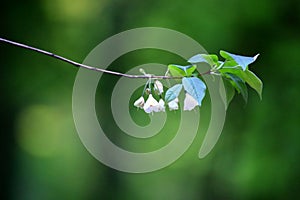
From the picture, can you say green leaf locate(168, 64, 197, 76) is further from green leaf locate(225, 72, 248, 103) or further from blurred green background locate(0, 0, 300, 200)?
blurred green background locate(0, 0, 300, 200)

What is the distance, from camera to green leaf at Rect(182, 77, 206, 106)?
1.63 ft

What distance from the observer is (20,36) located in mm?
2234

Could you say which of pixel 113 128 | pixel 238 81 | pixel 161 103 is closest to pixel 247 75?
pixel 238 81

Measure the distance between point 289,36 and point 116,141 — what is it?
3.69 ft

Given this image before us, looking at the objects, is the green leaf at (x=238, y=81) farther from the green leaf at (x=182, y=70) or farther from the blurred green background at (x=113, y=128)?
the blurred green background at (x=113, y=128)

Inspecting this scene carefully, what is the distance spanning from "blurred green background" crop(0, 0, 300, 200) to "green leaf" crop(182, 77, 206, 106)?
1.48m

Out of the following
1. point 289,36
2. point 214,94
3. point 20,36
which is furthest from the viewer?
point 20,36

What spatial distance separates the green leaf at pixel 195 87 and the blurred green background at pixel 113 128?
148cm

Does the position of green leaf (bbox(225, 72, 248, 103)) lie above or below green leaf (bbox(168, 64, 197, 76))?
below

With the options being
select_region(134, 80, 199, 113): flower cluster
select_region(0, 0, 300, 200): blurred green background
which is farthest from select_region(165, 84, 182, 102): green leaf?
select_region(0, 0, 300, 200): blurred green background

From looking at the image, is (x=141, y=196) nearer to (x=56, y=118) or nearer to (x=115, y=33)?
(x=56, y=118)

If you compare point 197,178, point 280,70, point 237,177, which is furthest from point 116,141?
point 280,70

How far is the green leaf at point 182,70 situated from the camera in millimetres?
553

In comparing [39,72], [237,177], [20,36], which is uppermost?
Result: [20,36]
